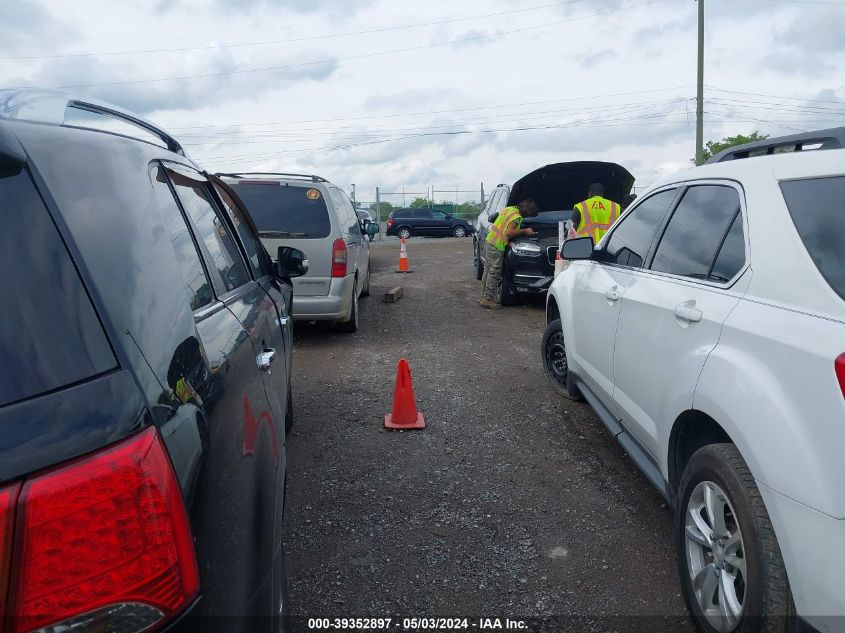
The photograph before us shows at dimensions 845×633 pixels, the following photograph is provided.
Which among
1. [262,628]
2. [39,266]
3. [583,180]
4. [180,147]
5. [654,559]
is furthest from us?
[583,180]

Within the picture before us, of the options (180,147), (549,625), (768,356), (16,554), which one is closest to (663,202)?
(768,356)

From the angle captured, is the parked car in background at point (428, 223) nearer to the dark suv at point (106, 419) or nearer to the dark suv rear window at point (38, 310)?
the dark suv at point (106, 419)

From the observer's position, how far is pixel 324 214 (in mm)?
7352

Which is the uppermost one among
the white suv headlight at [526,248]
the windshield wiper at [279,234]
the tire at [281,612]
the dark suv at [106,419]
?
the dark suv at [106,419]

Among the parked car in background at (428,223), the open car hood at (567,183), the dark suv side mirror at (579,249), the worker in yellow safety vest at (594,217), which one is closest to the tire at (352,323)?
the worker in yellow safety vest at (594,217)

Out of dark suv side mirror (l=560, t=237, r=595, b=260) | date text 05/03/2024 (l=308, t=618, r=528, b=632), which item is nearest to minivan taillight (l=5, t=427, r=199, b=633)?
date text 05/03/2024 (l=308, t=618, r=528, b=632)

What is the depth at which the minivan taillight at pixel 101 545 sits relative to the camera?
1067 mm

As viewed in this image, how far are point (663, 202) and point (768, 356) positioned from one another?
1682 mm

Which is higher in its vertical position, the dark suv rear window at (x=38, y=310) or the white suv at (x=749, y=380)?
the dark suv rear window at (x=38, y=310)

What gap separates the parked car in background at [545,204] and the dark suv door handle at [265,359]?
674 centimetres

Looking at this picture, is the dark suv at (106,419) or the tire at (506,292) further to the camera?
the tire at (506,292)

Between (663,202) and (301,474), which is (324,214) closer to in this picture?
(301,474)

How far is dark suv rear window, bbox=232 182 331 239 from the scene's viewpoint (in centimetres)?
726

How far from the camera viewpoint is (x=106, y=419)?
1.16m
